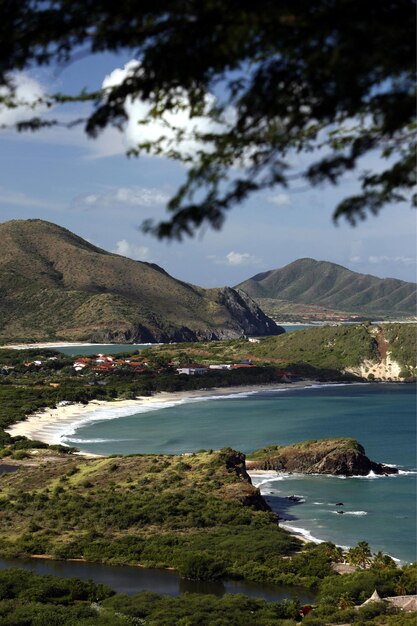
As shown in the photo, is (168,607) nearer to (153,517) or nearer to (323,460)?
(153,517)

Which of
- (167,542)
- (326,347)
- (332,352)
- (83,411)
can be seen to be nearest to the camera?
(167,542)

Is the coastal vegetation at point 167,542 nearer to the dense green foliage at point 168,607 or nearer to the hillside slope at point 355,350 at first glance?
the dense green foliage at point 168,607

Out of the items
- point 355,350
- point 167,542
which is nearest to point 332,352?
point 355,350

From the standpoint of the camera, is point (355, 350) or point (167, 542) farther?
A: point (355, 350)

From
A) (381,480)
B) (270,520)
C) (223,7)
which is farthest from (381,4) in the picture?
(381,480)

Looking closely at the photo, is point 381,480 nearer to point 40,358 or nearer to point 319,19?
point 319,19

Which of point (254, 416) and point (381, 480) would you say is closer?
point (381, 480)
